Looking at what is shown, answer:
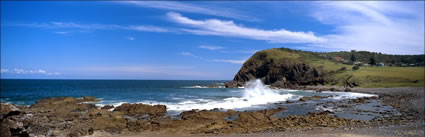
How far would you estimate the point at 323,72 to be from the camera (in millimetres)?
99250

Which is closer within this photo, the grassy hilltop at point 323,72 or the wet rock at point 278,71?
the grassy hilltop at point 323,72

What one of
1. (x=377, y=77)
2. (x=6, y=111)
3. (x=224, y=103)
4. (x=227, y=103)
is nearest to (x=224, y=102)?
(x=224, y=103)

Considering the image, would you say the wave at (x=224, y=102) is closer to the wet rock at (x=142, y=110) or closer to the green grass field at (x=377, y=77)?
the wet rock at (x=142, y=110)

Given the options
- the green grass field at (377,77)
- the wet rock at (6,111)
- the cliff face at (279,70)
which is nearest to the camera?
the wet rock at (6,111)

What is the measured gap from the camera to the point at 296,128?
19.4 metres

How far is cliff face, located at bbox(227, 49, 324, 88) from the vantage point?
10216cm

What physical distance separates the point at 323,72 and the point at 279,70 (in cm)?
2170

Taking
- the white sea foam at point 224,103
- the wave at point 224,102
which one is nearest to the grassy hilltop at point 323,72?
the wave at point 224,102

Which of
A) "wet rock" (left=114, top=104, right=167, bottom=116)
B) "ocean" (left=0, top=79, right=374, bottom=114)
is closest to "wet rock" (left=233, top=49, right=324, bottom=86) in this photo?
"ocean" (left=0, top=79, right=374, bottom=114)

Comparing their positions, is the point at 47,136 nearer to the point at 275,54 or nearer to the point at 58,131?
the point at 58,131

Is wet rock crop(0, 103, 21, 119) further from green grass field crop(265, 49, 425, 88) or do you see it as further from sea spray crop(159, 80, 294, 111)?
green grass field crop(265, 49, 425, 88)

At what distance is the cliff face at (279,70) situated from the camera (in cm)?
10216

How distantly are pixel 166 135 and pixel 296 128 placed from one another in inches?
391

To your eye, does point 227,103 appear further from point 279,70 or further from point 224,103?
point 279,70
